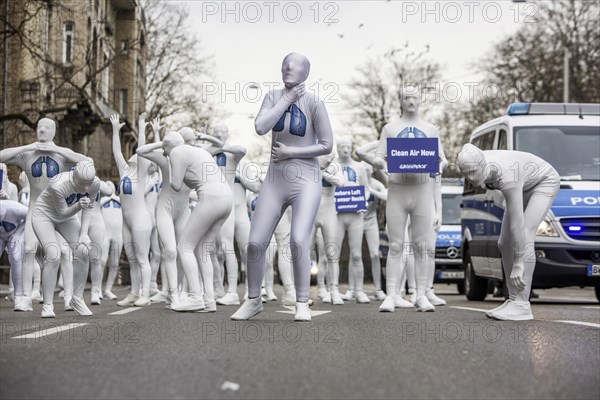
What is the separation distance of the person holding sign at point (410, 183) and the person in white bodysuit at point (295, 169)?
258 cm

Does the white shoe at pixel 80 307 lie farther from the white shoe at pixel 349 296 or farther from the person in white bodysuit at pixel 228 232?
the white shoe at pixel 349 296

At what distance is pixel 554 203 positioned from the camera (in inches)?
657

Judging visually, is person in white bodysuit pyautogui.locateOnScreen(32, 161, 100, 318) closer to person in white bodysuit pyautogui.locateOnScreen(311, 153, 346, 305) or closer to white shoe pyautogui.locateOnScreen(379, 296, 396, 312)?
white shoe pyautogui.locateOnScreen(379, 296, 396, 312)

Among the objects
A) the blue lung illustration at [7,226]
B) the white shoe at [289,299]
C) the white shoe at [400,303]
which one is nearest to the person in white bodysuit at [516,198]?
the white shoe at [400,303]

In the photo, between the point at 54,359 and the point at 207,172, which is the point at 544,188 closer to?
the point at 207,172

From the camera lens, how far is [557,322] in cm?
1133

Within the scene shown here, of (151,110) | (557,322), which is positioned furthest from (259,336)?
(151,110)

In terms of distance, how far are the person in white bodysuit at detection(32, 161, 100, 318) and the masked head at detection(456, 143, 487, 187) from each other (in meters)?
3.74

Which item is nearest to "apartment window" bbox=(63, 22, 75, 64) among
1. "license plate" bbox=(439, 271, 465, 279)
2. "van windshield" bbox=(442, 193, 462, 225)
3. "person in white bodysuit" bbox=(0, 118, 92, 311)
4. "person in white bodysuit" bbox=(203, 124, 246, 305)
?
"van windshield" bbox=(442, 193, 462, 225)

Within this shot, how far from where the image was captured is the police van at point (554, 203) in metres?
16.6

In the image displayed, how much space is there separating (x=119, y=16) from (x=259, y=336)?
5200 centimetres

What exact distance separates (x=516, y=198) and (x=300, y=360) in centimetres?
432

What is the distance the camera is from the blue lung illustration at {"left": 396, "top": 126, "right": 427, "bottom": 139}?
46.1ft

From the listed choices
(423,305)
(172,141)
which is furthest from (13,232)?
(423,305)
